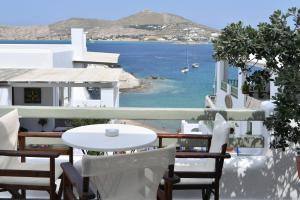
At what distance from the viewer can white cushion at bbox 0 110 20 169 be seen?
3289 mm

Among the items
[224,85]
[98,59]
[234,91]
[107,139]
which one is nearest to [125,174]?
[107,139]

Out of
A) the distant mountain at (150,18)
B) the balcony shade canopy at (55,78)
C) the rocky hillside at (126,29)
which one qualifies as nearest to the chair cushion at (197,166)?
the balcony shade canopy at (55,78)

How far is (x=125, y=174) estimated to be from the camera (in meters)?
2.45

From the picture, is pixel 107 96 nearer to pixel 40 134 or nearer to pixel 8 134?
pixel 40 134

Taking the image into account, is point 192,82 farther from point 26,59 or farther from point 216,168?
point 216,168

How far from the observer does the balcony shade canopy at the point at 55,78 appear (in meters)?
16.3

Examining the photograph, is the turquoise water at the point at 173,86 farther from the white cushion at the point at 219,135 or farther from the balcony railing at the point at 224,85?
the white cushion at the point at 219,135

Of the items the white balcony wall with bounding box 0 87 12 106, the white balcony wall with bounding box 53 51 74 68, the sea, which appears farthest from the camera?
the sea

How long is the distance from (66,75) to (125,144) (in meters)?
14.9

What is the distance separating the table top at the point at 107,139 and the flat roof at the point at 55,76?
1292 centimetres

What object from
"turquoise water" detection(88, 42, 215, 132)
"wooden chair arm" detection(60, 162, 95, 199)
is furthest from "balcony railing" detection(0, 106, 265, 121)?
"turquoise water" detection(88, 42, 215, 132)

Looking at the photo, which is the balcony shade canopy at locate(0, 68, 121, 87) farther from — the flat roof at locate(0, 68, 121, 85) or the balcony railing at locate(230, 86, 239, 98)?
the balcony railing at locate(230, 86, 239, 98)

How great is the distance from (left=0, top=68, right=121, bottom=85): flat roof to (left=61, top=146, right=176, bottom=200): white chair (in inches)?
550

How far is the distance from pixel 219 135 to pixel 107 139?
842 mm
